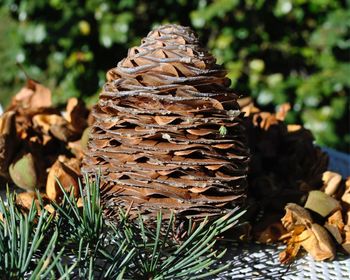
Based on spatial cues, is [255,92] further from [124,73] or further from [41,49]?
[124,73]

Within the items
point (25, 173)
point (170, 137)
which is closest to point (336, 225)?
point (170, 137)

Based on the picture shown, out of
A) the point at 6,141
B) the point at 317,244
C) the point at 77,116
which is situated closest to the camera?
the point at 317,244

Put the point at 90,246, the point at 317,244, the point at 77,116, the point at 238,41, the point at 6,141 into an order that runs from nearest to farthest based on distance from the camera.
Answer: the point at 90,246
the point at 317,244
the point at 6,141
the point at 77,116
the point at 238,41

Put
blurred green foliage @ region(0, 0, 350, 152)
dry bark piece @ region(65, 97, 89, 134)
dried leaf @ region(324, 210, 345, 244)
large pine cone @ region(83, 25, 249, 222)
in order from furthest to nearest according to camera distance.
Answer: blurred green foliage @ region(0, 0, 350, 152) → dry bark piece @ region(65, 97, 89, 134) → dried leaf @ region(324, 210, 345, 244) → large pine cone @ region(83, 25, 249, 222)

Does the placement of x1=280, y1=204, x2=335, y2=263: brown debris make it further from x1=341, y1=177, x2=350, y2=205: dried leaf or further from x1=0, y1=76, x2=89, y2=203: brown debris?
x1=0, y1=76, x2=89, y2=203: brown debris

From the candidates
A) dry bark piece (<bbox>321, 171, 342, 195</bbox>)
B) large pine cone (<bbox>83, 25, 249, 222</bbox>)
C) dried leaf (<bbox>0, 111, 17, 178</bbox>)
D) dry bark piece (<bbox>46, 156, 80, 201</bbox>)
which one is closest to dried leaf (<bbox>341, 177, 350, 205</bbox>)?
dry bark piece (<bbox>321, 171, 342, 195</bbox>)

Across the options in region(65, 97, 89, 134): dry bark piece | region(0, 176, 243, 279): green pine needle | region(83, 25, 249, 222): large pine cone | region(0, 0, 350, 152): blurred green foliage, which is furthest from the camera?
region(0, 0, 350, 152): blurred green foliage

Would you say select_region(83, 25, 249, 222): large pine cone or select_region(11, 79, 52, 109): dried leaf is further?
select_region(11, 79, 52, 109): dried leaf

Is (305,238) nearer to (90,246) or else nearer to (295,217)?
(295,217)
